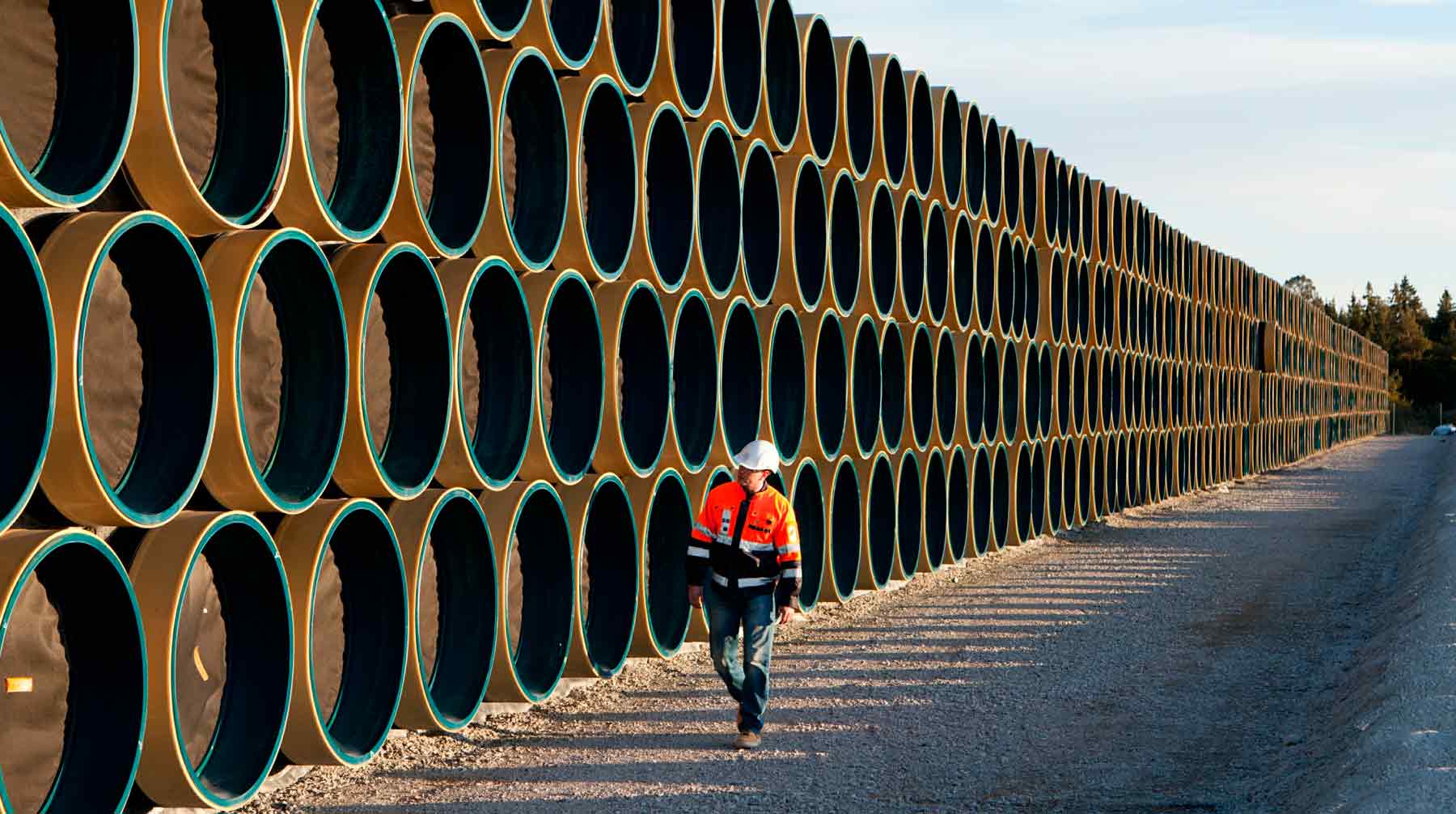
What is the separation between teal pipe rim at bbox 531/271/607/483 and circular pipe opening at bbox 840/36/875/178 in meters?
5.05

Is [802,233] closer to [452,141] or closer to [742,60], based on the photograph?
[742,60]

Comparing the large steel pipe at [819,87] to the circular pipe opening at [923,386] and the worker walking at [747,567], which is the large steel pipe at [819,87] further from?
the worker walking at [747,567]

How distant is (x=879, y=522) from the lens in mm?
14469

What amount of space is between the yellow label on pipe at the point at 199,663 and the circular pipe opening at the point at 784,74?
6949mm

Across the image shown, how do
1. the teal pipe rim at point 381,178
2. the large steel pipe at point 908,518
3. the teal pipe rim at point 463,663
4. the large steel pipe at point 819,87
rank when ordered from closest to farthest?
1. the teal pipe rim at point 381,178
2. the teal pipe rim at point 463,663
3. the large steel pipe at point 819,87
4. the large steel pipe at point 908,518

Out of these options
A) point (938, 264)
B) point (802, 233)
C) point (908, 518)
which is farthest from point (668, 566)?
point (938, 264)

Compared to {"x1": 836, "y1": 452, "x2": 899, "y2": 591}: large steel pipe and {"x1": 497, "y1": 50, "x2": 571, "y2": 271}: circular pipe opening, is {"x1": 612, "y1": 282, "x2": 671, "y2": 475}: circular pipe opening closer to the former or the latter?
{"x1": 497, "y1": 50, "x2": 571, "y2": 271}: circular pipe opening

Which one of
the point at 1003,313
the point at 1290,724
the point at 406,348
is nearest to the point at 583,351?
the point at 406,348

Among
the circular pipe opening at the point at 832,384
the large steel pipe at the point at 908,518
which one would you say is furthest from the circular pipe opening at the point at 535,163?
the large steel pipe at the point at 908,518

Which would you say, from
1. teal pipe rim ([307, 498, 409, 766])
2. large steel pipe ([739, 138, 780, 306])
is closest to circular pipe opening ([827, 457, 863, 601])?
large steel pipe ([739, 138, 780, 306])

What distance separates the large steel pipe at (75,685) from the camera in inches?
205

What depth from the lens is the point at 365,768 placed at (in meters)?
7.43

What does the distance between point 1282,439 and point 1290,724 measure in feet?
124

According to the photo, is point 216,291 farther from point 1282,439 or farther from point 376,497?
point 1282,439
